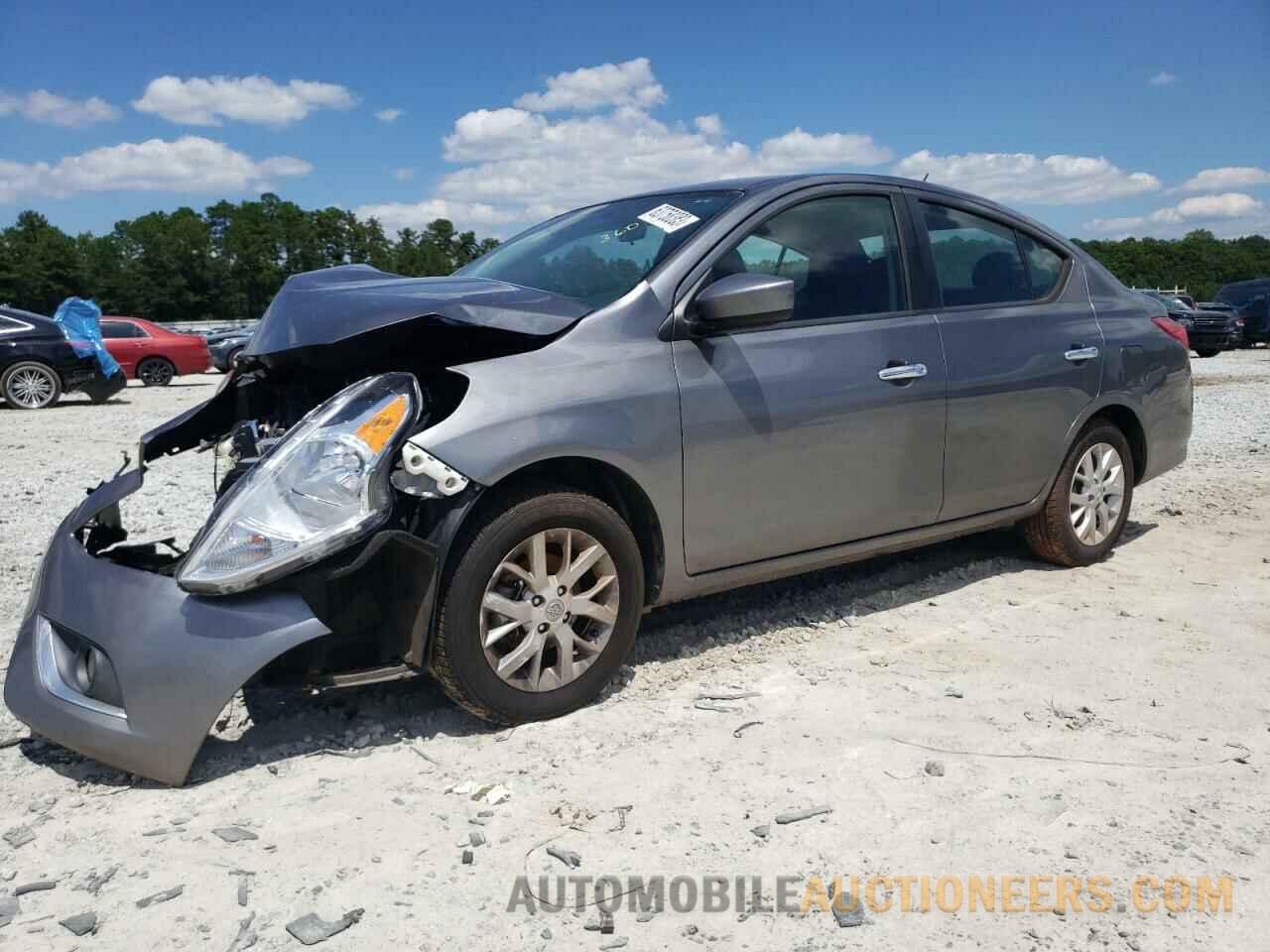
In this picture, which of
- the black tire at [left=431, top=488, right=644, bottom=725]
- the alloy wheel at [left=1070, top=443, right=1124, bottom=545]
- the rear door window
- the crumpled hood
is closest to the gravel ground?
the black tire at [left=431, top=488, right=644, bottom=725]

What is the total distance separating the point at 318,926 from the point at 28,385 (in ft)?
47.1

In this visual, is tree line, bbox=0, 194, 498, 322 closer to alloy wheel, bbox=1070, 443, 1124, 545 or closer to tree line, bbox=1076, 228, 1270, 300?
tree line, bbox=1076, 228, 1270, 300

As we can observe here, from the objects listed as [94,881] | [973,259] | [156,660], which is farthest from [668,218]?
[94,881]

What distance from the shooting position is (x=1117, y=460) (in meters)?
5.02

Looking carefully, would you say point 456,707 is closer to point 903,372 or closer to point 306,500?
point 306,500

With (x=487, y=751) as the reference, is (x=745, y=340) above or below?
above

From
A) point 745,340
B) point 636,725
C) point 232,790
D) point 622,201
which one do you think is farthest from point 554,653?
point 622,201

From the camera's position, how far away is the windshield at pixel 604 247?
3.60 meters

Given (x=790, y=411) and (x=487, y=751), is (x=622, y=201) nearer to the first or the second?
(x=790, y=411)

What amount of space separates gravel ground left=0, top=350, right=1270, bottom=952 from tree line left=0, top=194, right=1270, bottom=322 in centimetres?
7737

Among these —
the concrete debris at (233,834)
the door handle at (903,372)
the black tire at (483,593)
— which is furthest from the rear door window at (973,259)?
the concrete debris at (233,834)

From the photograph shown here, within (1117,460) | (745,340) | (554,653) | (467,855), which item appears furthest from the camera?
(1117,460)

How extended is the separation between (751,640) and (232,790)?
6.41ft

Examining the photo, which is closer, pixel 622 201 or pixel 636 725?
pixel 636 725
